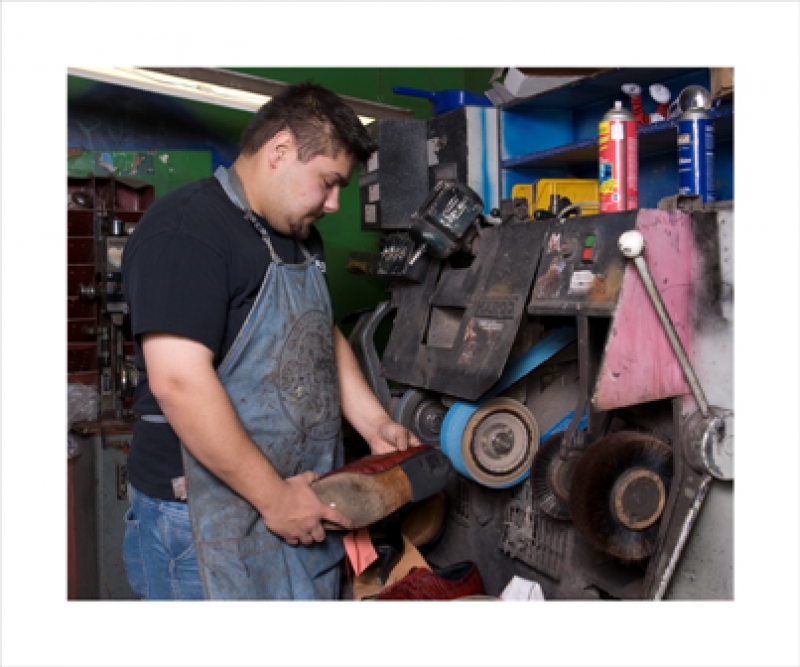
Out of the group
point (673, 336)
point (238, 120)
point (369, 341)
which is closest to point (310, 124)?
point (673, 336)

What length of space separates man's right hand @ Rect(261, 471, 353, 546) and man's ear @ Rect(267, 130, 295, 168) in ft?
2.26

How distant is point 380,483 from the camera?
179 centimetres

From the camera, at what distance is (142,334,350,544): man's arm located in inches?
58.1

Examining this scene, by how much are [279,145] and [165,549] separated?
905mm

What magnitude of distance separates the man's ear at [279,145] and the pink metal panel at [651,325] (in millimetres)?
765

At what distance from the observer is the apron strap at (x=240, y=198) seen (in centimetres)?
168

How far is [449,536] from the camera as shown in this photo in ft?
9.36

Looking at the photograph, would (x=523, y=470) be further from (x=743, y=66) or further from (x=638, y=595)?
(x=743, y=66)

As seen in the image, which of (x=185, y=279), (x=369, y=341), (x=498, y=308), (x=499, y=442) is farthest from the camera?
(x=369, y=341)

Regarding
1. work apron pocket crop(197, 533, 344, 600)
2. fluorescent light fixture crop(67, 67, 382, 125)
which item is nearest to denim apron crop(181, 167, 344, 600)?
work apron pocket crop(197, 533, 344, 600)

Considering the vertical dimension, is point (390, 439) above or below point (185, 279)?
below

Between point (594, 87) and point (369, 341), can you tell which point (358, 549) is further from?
point (594, 87)

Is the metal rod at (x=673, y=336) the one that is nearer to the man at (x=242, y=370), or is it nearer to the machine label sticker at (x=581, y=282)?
the machine label sticker at (x=581, y=282)

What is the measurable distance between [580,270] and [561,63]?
475mm
